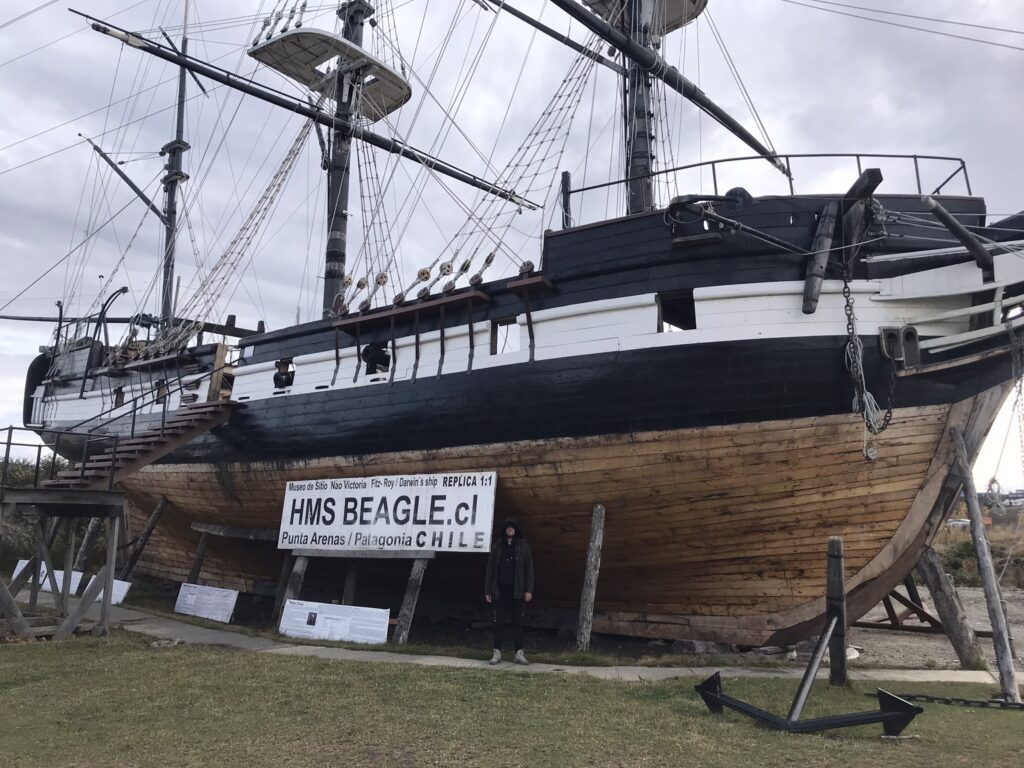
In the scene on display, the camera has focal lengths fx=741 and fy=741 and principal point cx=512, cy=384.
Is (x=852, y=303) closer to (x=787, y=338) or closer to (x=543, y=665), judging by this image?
(x=787, y=338)

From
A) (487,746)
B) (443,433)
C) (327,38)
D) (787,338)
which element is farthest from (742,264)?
→ (327,38)

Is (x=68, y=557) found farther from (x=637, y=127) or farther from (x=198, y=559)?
(x=637, y=127)

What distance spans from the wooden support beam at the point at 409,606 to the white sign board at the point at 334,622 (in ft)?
0.55

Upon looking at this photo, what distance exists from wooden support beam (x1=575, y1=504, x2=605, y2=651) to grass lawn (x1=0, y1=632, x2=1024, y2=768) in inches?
60.1

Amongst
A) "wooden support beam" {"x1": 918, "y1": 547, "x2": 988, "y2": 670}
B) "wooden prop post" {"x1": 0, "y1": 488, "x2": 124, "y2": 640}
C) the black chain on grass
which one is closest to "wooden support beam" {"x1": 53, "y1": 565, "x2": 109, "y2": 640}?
"wooden prop post" {"x1": 0, "y1": 488, "x2": 124, "y2": 640}

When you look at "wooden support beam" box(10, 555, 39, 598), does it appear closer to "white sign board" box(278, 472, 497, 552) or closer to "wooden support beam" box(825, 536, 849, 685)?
"white sign board" box(278, 472, 497, 552)

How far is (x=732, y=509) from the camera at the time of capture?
8.36 m

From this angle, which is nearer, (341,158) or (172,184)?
(341,158)

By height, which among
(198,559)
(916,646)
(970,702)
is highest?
(198,559)

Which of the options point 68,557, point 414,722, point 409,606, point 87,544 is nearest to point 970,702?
point 414,722

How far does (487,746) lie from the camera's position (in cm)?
477

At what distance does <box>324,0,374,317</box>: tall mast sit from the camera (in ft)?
56.5

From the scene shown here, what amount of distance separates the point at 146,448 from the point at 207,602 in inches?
107

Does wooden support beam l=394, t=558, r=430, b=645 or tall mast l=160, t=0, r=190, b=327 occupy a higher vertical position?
tall mast l=160, t=0, r=190, b=327
